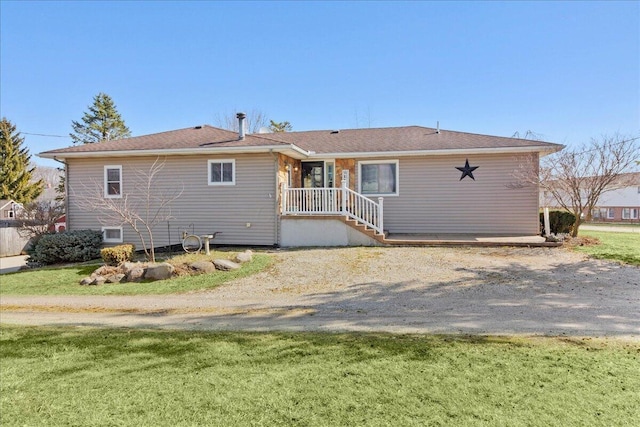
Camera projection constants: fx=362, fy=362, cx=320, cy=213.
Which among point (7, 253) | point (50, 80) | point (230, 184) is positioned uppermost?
point (50, 80)

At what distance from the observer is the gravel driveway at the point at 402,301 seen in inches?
185

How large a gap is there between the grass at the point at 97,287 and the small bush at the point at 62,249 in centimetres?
161

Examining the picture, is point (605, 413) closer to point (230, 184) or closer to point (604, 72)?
point (230, 184)

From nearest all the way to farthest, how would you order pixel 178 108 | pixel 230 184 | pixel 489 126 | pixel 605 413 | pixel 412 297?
1. pixel 605 413
2. pixel 412 297
3. pixel 230 184
4. pixel 489 126
5. pixel 178 108

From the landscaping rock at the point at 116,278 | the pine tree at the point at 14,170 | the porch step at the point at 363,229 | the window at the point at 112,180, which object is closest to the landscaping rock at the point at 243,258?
the landscaping rock at the point at 116,278

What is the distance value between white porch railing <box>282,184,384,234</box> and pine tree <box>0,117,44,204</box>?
30.3 meters

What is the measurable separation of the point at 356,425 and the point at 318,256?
7396 millimetres

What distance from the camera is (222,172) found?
12.3 m

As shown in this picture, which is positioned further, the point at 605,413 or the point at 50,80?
the point at 50,80

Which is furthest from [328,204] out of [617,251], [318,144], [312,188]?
[617,251]

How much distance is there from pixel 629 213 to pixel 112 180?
5023cm

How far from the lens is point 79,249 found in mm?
11430

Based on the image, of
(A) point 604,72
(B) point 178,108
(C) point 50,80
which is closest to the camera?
(A) point 604,72

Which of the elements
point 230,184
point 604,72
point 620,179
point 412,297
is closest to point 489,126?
point 604,72
